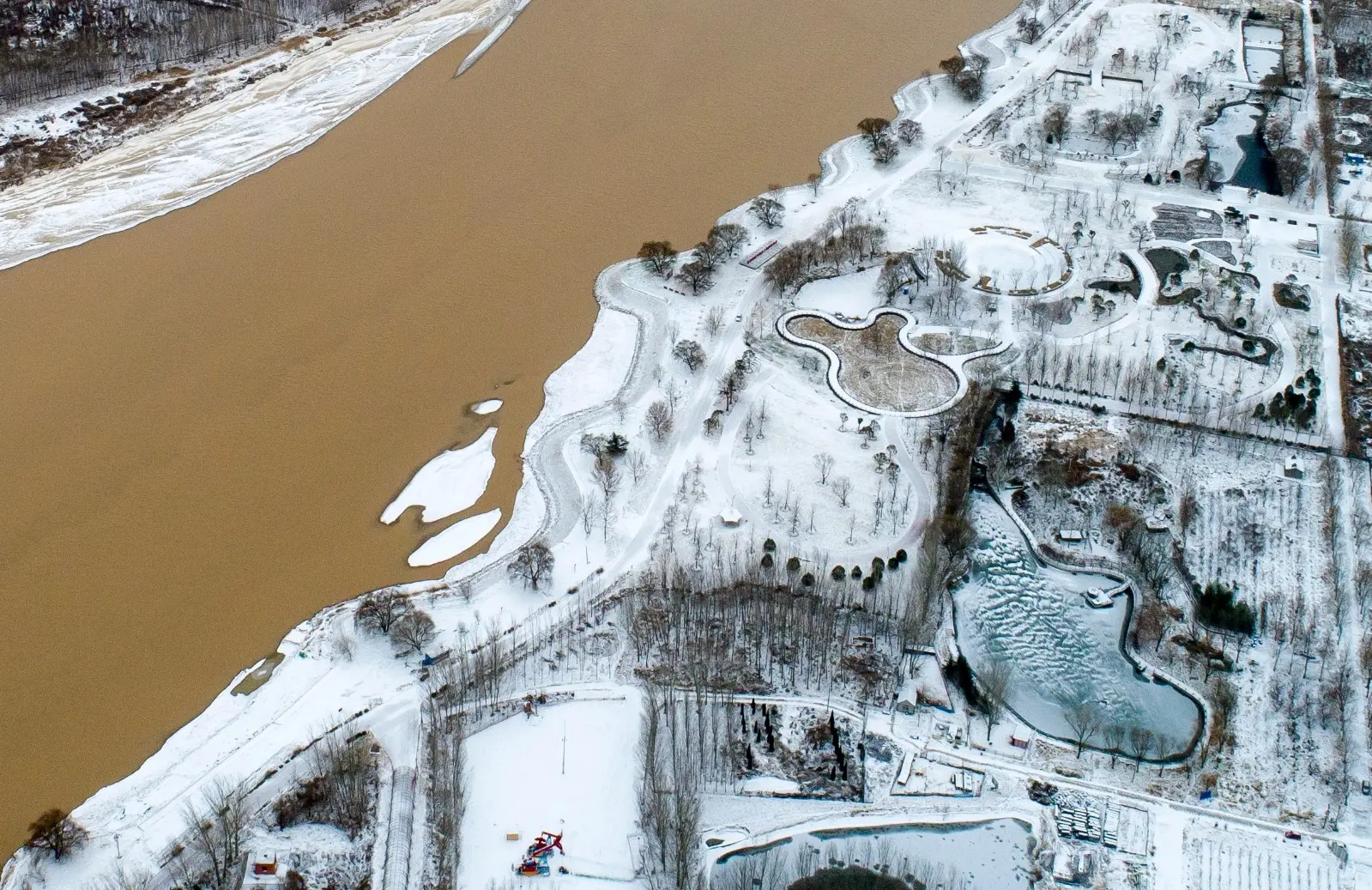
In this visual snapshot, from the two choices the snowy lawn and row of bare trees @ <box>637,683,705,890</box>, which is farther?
the snowy lawn

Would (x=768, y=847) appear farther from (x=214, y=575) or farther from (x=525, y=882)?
(x=214, y=575)

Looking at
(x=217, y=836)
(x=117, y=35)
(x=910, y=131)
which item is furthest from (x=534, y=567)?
(x=117, y=35)

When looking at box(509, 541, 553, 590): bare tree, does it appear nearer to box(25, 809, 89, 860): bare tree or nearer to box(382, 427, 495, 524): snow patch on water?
box(382, 427, 495, 524): snow patch on water

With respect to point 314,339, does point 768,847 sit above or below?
below

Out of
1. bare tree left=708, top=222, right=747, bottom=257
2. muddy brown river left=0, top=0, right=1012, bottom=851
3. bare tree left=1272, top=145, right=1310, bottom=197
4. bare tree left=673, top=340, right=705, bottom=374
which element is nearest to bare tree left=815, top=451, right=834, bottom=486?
bare tree left=673, top=340, right=705, bottom=374

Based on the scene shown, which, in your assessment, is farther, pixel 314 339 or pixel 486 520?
pixel 314 339

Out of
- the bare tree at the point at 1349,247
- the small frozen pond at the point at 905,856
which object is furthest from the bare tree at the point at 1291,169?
the small frozen pond at the point at 905,856

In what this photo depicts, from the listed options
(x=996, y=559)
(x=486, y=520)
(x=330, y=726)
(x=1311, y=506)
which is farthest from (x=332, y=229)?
(x=1311, y=506)
